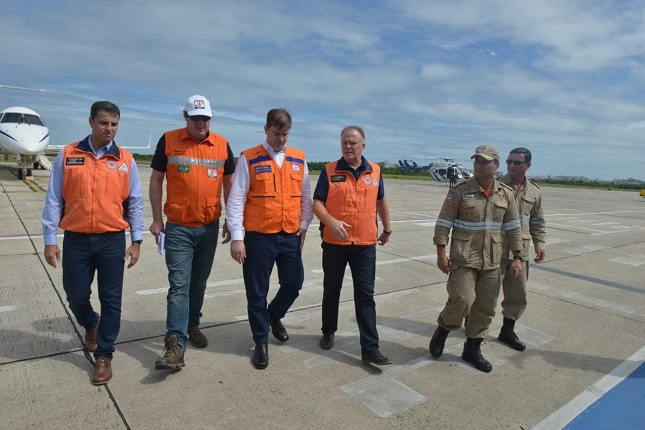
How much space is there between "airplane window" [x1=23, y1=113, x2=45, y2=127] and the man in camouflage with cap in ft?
74.1

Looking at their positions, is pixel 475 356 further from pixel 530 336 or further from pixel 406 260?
pixel 406 260

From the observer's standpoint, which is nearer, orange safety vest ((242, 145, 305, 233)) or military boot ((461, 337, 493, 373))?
orange safety vest ((242, 145, 305, 233))

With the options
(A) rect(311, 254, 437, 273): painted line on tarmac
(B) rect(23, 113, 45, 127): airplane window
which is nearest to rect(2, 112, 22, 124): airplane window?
(B) rect(23, 113, 45, 127): airplane window

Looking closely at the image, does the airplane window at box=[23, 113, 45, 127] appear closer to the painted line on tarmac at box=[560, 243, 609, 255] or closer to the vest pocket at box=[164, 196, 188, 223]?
the vest pocket at box=[164, 196, 188, 223]

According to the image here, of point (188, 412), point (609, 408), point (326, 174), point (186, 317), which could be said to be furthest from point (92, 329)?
point (609, 408)

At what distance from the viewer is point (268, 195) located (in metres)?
3.58

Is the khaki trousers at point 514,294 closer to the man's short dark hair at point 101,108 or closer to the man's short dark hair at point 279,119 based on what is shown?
the man's short dark hair at point 279,119

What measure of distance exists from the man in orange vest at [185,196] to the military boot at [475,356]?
2.46 m

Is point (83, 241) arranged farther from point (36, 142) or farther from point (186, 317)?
point (36, 142)

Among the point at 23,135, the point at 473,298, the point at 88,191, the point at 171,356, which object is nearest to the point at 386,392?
the point at 473,298

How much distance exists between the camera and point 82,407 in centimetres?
281

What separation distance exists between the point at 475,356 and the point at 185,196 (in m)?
2.86

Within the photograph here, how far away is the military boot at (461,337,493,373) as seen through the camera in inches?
146

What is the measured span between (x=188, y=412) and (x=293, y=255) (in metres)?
1.47
